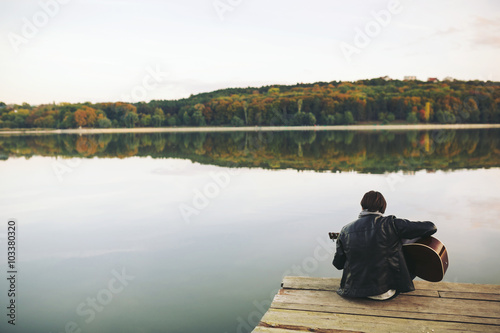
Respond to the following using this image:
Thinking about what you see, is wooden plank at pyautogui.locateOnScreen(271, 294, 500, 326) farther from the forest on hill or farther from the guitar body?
the forest on hill

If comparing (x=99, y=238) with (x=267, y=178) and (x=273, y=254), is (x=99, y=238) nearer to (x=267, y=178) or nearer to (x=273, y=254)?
(x=273, y=254)

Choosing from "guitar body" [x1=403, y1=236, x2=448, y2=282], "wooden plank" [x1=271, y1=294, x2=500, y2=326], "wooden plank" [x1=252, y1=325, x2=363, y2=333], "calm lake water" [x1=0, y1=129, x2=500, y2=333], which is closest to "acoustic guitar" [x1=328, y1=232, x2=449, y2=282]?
"guitar body" [x1=403, y1=236, x2=448, y2=282]

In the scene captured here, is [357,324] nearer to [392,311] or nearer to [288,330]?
[392,311]

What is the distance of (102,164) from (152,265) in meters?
20.7

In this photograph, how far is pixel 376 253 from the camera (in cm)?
442

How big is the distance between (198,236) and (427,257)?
5830 mm

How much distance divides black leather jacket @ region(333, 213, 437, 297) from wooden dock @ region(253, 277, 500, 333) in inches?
7.4

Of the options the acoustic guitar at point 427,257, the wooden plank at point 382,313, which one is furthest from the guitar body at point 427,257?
the wooden plank at point 382,313

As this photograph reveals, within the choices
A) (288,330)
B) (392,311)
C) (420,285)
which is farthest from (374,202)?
(288,330)

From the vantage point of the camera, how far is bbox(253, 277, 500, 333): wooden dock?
4102 millimetres

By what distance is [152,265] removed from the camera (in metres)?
7.60

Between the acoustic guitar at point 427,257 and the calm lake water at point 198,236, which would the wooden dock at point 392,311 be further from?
the calm lake water at point 198,236

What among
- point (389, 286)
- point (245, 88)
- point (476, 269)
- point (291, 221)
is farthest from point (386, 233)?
point (245, 88)

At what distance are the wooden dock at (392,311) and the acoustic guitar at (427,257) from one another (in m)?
0.27
